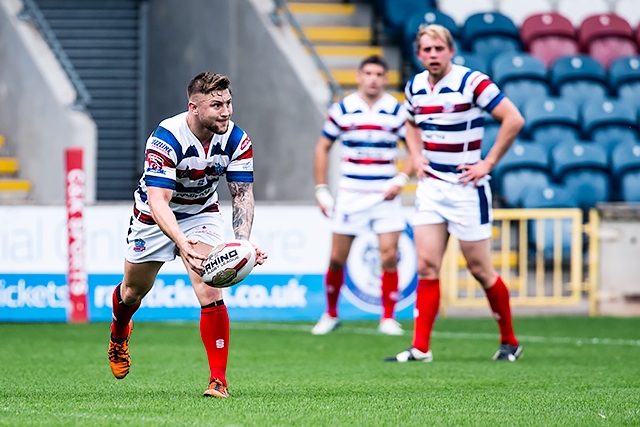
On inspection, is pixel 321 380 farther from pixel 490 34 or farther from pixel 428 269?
pixel 490 34

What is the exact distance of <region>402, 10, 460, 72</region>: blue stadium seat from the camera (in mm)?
16250

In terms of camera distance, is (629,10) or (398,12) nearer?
(398,12)

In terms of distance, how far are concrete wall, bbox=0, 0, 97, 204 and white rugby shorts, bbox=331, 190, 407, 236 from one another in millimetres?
4031

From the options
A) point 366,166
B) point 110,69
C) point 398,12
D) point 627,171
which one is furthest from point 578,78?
point 110,69

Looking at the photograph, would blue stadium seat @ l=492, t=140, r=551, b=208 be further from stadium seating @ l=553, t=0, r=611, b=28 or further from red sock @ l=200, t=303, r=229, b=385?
red sock @ l=200, t=303, r=229, b=385

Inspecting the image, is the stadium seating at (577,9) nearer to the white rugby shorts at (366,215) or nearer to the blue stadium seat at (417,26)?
the blue stadium seat at (417,26)

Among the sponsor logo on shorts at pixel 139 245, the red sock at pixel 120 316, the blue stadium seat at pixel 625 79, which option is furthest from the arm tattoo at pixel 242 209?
the blue stadium seat at pixel 625 79

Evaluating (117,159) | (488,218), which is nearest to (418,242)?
(488,218)

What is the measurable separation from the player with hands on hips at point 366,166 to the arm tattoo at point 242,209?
4.37m

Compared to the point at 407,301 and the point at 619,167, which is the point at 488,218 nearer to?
the point at 407,301

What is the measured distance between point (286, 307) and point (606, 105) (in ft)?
18.6

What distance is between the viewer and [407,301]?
1284 cm

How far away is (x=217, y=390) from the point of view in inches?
248

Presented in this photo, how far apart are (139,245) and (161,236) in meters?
0.14
